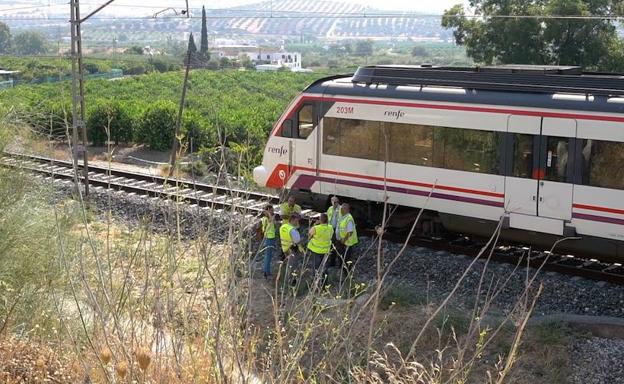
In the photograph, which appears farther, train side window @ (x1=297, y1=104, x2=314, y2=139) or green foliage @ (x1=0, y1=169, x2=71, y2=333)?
train side window @ (x1=297, y1=104, x2=314, y2=139)

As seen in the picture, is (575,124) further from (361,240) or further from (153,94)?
(153,94)

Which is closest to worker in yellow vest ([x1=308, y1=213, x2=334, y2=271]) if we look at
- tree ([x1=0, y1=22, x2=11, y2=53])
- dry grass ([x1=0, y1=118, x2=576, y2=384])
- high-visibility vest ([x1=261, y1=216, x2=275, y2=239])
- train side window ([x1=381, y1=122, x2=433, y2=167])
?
high-visibility vest ([x1=261, y1=216, x2=275, y2=239])

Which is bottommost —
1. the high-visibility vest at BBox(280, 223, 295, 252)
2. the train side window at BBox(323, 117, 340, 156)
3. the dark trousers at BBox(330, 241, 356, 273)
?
the dark trousers at BBox(330, 241, 356, 273)

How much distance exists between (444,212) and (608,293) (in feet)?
9.98

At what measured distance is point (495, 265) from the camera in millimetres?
13750

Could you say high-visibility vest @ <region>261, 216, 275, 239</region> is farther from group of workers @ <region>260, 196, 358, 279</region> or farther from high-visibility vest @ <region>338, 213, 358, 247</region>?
high-visibility vest @ <region>338, 213, 358, 247</region>

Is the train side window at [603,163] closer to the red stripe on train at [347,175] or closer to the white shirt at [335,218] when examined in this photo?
the red stripe on train at [347,175]

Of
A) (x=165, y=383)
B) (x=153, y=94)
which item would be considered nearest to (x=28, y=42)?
(x=153, y=94)

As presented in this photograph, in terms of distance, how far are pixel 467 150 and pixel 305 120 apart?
3.51 meters

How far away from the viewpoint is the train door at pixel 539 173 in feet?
41.6

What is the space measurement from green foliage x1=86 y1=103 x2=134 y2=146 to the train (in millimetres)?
17079

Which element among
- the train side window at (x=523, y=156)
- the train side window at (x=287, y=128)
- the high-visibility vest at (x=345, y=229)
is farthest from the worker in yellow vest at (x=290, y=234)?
the train side window at (x=523, y=156)

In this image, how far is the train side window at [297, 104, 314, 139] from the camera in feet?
51.7

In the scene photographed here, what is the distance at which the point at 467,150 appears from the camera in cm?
1373
